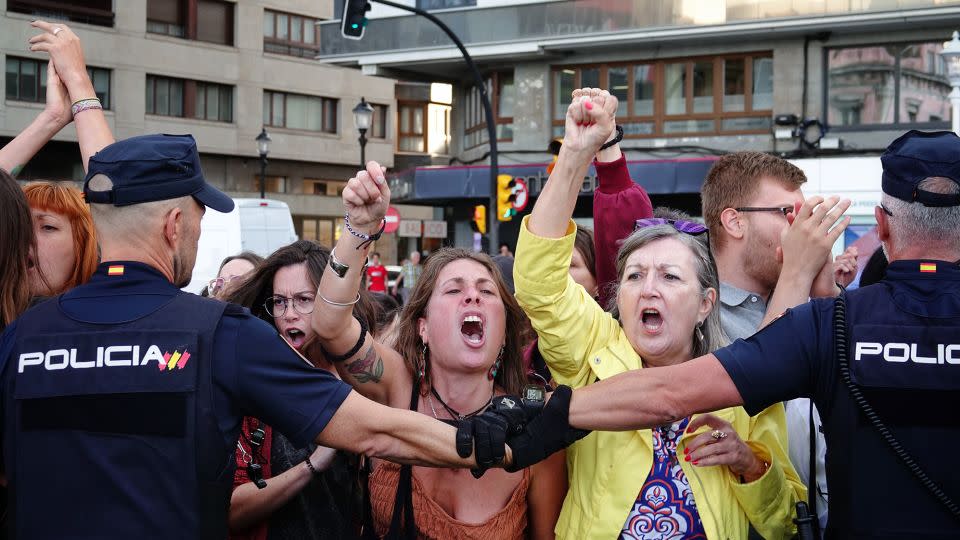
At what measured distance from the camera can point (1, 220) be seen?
131 inches

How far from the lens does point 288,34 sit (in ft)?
147

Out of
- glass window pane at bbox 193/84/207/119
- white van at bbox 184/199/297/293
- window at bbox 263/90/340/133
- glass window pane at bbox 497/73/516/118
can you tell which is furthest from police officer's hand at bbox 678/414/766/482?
window at bbox 263/90/340/133

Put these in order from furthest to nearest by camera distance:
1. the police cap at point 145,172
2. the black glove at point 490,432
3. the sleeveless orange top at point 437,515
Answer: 1. the sleeveless orange top at point 437,515
2. the black glove at point 490,432
3. the police cap at point 145,172

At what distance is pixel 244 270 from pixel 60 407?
3.50 m

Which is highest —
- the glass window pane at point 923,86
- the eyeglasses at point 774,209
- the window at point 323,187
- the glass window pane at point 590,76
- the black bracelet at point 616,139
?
the glass window pane at point 590,76

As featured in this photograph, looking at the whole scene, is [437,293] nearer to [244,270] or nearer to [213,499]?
[213,499]

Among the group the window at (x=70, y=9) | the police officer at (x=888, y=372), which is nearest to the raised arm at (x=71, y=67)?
the police officer at (x=888, y=372)

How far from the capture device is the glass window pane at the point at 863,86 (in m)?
22.8

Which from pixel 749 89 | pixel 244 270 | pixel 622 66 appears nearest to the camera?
pixel 244 270

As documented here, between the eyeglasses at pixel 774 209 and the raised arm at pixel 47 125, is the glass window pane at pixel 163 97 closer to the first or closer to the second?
the raised arm at pixel 47 125

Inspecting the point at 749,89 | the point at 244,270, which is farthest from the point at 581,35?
the point at 244,270

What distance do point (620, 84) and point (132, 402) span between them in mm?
23811

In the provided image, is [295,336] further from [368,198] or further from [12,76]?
[12,76]

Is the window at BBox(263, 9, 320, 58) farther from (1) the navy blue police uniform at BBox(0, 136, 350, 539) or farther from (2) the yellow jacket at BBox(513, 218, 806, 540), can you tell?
(1) the navy blue police uniform at BBox(0, 136, 350, 539)
